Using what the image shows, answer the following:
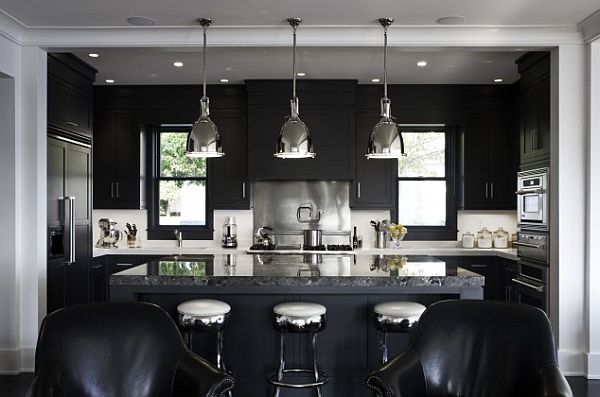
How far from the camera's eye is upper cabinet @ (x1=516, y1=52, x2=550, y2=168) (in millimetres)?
5047

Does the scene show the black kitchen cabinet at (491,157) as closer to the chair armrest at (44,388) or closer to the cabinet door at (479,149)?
the cabinet door at (479,149)

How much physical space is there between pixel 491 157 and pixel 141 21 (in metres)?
4.27

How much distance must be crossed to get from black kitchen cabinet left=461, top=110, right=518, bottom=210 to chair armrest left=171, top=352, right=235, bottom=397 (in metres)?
4.95

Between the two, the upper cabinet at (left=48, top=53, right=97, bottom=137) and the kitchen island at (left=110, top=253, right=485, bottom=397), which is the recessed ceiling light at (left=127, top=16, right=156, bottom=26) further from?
the kitchen island at (left=110, top=253, right=485, bottom=397)

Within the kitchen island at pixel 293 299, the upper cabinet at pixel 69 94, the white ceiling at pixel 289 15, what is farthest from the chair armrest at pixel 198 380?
the upper cabinet at pixel 69 94

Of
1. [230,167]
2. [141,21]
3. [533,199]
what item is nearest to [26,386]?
[141,21]

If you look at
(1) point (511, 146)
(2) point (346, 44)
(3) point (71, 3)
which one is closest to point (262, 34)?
(2) point (346, 44)

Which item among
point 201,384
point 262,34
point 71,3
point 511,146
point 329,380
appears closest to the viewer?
point 201,384

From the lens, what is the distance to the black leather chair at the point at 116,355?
253cm

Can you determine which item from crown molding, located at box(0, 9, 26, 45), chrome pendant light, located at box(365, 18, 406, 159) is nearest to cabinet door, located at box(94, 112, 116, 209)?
crown molding, located at box(0, 9, 26, 45)

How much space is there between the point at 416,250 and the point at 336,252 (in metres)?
0.94

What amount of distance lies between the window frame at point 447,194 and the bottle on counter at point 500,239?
18.5 inches

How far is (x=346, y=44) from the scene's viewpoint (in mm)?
4645

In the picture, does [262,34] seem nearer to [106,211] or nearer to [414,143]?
[414,143]
